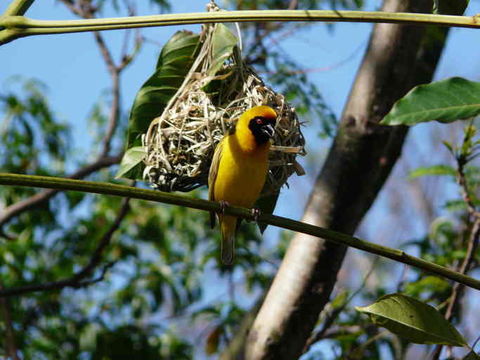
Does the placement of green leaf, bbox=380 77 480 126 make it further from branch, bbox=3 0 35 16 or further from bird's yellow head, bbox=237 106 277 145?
bird's yellow head, bbox=237 106 277 145

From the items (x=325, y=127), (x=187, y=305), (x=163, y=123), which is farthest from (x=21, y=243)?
(x=163, y=123)

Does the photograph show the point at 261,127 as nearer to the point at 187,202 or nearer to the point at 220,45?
the point at 220,45

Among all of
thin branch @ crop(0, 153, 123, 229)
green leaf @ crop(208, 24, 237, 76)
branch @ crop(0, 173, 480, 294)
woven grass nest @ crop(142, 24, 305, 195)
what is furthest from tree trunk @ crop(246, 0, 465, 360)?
thin branch @ crop(0, 153, 123, 229)

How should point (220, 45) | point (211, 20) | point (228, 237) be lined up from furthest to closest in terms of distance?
point (228, 237) < point (220, 45) < point (211, 20)

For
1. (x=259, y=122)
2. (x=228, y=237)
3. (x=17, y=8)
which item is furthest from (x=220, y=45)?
(x=17, y=8)

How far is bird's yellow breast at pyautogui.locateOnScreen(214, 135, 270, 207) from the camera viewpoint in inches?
104

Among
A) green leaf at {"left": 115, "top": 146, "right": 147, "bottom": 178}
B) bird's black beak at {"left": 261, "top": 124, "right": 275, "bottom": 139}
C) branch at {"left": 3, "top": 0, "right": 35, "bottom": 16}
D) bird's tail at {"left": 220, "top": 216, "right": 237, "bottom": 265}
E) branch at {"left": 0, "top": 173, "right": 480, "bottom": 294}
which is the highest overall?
branch at {"left": 3, "top": 0, "right": 35, "bottom": 16}

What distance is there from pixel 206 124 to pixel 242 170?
22 cm

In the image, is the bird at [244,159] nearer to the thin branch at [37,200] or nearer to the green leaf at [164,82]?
the green leaf at [164,82]

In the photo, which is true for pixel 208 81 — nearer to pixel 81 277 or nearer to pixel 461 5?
pixel 461 5

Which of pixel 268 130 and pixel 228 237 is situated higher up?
pixel 268 130

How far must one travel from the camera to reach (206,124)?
262 centimetres

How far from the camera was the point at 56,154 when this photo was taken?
650 cm

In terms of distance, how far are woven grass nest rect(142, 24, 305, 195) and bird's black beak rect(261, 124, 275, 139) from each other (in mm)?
133
